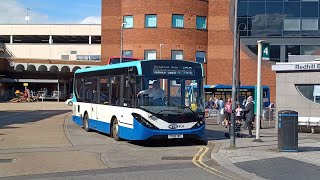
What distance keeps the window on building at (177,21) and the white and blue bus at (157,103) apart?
34.8m

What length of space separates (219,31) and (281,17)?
22.9ft

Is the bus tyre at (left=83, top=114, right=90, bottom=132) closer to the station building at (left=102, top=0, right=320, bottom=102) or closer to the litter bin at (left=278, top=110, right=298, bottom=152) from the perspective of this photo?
the litter bin at (left=278, top=110, right=298, bottom=152)

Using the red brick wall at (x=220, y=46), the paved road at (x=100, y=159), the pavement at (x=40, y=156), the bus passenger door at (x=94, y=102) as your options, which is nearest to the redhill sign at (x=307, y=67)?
the paved road at (x=100, y=159)

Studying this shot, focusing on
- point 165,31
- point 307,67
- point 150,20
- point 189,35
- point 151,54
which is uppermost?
point 150,20

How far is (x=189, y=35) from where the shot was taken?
51438 mm

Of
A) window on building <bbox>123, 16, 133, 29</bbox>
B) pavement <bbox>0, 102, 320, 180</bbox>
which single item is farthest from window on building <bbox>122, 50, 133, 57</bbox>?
pavement <bbox>0, 102, 320, 180</bbox>

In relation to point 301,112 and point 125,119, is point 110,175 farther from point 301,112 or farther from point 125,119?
point 301,112

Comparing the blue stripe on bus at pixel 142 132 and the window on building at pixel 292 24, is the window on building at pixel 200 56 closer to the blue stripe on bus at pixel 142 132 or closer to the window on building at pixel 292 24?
the window on building at pixel 292 24

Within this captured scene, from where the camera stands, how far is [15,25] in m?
88.2

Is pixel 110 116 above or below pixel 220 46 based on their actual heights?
below

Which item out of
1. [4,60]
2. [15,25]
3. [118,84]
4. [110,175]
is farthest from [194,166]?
[15,25]

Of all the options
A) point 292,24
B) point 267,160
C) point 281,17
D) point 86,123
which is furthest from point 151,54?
point 267,160

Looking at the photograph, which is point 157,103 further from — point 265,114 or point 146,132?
point 265,114

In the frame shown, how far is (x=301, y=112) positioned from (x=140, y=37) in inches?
1289
